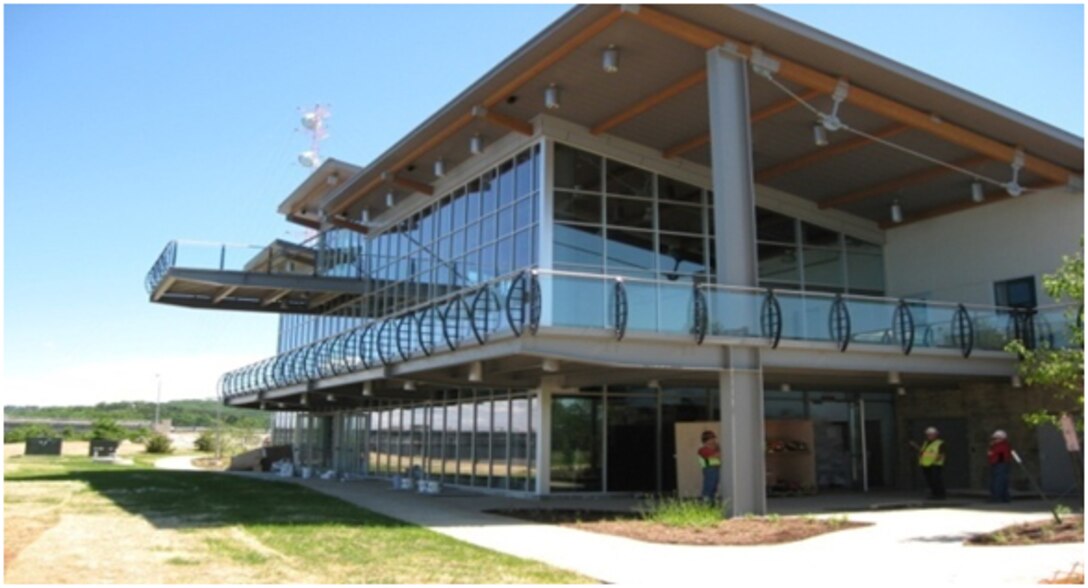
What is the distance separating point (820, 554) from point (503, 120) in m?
12.6

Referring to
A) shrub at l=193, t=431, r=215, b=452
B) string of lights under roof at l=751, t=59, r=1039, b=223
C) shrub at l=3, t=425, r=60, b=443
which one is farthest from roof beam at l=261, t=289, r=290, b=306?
shrub at l=3, t=425, r=60, b=443

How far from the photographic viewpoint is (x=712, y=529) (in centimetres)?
1379

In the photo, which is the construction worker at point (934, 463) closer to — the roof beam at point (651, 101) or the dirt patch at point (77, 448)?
the roof beam at point (651, 101)

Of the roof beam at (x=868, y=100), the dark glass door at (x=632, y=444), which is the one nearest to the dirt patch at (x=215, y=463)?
the dark glass door at (x=632, y=444)

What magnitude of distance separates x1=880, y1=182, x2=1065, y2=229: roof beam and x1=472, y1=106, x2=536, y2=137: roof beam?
10852 millimetres

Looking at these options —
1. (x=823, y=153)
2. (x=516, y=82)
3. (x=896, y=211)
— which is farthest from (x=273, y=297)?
(x=896, y=211)

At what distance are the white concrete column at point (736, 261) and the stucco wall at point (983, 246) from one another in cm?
919

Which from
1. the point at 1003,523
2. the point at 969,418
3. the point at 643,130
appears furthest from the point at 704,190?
the point at 1003,523

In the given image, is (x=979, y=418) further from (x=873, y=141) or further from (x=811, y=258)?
(x=873, y=141)

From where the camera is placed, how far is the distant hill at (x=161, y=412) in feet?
403

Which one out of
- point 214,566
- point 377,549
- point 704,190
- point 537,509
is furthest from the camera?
point 704,190

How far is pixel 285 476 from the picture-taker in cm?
3127

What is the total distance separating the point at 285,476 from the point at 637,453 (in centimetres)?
1459

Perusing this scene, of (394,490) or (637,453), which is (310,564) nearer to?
(637,453)
